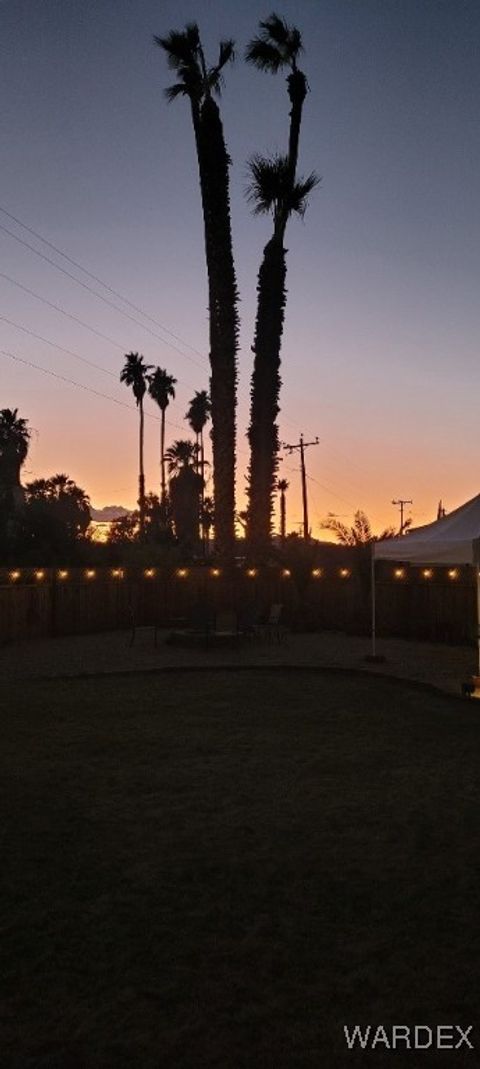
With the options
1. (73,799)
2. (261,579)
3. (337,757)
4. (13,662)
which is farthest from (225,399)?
(73,799)

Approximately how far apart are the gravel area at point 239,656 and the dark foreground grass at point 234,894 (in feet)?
16.8

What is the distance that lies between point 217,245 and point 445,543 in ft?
38.1

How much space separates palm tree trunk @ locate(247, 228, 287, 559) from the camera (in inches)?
881

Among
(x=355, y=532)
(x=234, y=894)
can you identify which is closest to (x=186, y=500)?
(x=355, y=532)

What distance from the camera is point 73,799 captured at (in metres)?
6.82

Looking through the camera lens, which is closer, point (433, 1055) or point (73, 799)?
point (433, 1055)

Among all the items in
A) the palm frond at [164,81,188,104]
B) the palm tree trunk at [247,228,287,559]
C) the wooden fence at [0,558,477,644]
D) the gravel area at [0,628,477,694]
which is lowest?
the gravel area at [0,628,477,694]

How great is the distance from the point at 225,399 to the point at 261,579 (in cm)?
581

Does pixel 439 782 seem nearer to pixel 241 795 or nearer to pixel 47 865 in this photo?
pixel 241 795

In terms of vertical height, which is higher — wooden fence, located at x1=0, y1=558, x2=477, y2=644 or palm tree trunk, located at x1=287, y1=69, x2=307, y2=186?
palm tree trunk, located at x1=287, y1=69, x2=307, y2=186

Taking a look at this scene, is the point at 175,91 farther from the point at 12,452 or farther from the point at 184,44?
the point at 12,452

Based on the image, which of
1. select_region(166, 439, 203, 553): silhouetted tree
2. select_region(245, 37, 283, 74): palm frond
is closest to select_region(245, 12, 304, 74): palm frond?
select_region(245, 37, 283, 74): palm frond

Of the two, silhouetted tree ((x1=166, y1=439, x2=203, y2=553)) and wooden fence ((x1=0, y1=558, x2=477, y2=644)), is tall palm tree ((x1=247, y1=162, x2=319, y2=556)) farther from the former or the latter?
silhouetted tree ((x1=166, y1=439, x2=203, y2=553))

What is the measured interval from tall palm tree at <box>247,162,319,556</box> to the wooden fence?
217 centimetres
